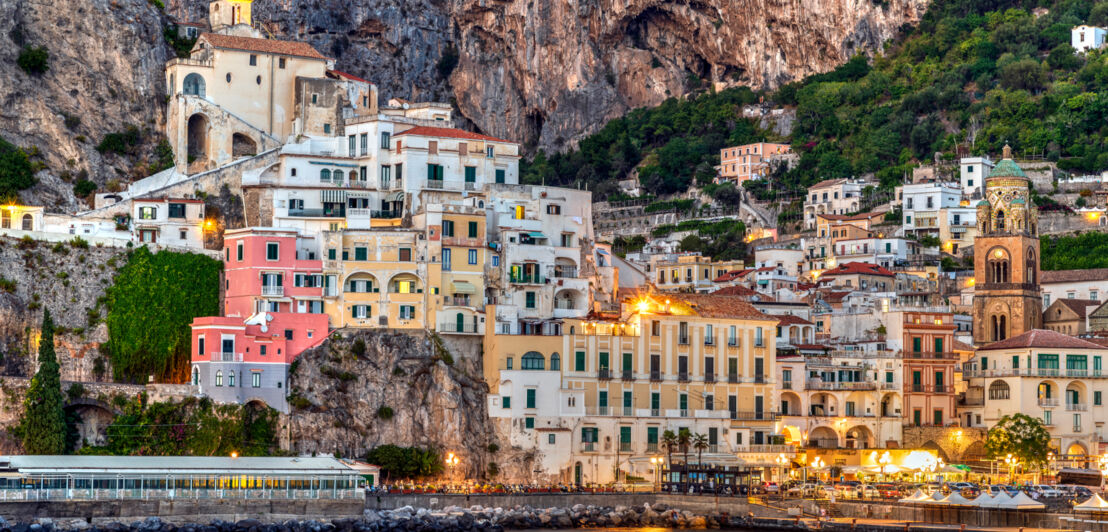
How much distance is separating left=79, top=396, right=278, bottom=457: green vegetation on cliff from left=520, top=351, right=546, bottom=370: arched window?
1081 centimetres

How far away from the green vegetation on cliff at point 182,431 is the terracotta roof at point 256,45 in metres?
22.5

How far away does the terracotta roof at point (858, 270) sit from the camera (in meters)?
107

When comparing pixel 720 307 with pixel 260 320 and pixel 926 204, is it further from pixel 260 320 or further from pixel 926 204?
pixel 926 204

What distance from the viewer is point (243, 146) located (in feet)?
294

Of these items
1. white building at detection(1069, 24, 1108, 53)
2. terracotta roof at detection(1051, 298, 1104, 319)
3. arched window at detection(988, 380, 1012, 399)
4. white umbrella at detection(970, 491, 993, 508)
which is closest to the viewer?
white umbrella at detection(970, 491, 993, 508)

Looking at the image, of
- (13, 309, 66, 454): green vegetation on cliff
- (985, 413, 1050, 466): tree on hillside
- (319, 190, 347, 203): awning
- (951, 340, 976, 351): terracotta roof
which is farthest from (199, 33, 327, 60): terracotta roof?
(985, 413, 1050, 466): tree on hillside

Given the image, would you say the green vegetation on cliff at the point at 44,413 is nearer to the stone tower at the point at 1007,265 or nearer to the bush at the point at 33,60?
the bush at the point at 33,60

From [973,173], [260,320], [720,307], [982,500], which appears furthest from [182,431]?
[973,173]

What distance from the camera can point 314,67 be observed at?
92.0 m

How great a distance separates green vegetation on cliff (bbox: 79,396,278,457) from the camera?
72.5m

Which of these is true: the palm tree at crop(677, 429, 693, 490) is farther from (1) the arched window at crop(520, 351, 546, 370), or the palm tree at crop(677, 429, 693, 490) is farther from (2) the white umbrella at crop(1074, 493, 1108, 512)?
(2) the white umbrella at crop(1074, 493, 1108, 512)

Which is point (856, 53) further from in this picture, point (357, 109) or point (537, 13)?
point (357, 109)

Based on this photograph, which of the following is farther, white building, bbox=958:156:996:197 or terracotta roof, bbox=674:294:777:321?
white building, bbox=958:156:996:197

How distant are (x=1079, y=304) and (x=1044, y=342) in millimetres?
15619
